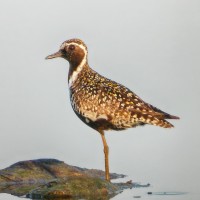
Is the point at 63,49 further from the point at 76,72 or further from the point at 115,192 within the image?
the point at 115,192

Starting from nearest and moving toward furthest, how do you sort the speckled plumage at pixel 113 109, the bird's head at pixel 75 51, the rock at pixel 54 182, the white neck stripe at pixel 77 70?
the rock at pixel 54 182
the speckled plumage at pixel 113 109
the white neck stripe at pixel 77 70
the bird's head at pixel 75 51

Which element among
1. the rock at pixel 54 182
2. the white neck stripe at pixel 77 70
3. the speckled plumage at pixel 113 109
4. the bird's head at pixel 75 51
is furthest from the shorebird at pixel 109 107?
the rock at pixel 54 182

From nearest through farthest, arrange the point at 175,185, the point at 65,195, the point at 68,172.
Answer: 1. the point at 65,195
2. the point at 175,185
3. the point at 68,172

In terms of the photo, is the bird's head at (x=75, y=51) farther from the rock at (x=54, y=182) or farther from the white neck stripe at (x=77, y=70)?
the rock at (x=54, y=182)

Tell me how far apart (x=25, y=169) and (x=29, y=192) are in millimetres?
2491

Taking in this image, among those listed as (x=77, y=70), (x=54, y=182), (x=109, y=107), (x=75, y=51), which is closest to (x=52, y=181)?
(x=54, y=182)

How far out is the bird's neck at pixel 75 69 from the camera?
72.0 ft

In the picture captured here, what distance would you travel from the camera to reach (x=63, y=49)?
22.4 m

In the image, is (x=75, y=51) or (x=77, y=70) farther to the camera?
(x=75, y=51)

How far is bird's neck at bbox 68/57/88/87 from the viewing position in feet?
72.0

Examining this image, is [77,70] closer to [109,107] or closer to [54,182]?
[109,107]

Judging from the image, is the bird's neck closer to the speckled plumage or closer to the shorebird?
the shorebird

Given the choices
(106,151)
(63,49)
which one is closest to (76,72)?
(63,49)

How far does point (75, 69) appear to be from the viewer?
2211 cm
